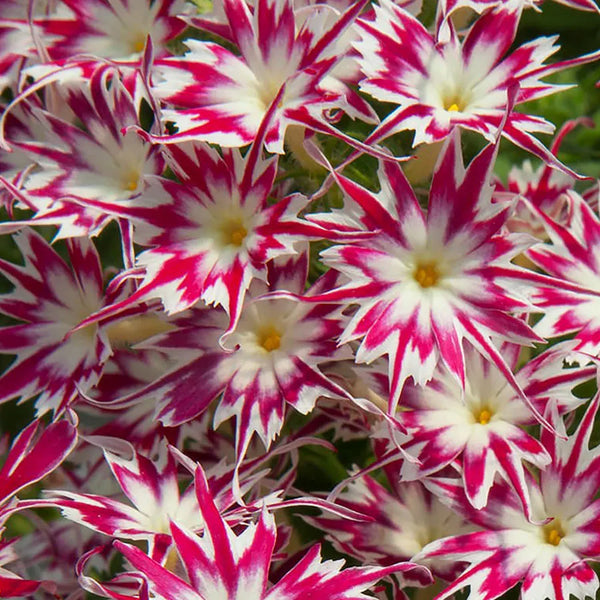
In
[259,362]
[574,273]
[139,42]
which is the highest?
[139,42]

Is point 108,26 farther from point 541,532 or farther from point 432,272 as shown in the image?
point 541,532

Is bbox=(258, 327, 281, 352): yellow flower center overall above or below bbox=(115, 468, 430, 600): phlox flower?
above

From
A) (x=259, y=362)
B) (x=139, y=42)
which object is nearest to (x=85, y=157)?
(x=139, y=42)

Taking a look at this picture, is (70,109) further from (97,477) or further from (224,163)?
(97,477)

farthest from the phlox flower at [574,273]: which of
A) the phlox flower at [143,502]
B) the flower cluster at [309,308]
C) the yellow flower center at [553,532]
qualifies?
the phlox flower at [143,502]

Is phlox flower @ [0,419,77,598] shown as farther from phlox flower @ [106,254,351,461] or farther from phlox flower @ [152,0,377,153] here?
phlox flower @ [152,0,377,153]

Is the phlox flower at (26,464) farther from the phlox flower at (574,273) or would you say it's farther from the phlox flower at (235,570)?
the phlox flower at (574,273)

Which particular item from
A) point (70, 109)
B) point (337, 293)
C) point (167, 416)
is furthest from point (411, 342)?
point (70, 109)

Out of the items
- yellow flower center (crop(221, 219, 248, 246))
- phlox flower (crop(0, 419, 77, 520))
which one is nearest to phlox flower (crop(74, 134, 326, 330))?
yellow flower center (crop(221, 219, 248, 246))
